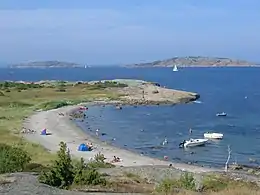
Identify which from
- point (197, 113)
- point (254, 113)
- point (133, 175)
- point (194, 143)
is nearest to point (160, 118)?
point (197, 113)

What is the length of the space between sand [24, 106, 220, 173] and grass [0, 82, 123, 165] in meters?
1.94

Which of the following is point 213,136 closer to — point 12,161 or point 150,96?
point 12,161

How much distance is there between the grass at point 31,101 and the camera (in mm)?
51844

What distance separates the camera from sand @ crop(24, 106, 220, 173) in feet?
153

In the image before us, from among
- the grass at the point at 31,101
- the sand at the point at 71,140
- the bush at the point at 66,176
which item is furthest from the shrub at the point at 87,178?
the sand at the point at 71,140

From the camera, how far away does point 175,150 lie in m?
56.5

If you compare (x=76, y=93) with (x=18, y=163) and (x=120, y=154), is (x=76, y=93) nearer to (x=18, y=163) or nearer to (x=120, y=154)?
(x=120, y=154)

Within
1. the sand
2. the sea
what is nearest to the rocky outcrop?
the sea

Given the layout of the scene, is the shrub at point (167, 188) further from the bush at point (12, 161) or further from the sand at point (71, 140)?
the sand at point (71, 140)

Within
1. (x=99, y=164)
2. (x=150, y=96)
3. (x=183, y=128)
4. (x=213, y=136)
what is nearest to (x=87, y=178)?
(x=99, y=164)

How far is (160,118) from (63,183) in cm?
6549

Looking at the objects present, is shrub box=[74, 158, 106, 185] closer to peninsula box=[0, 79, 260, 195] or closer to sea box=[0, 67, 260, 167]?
peninsula box=[0, 79, 260, 195]

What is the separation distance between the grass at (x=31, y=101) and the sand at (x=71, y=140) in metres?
1.94

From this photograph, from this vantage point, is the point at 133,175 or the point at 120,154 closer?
the point at 133,175
